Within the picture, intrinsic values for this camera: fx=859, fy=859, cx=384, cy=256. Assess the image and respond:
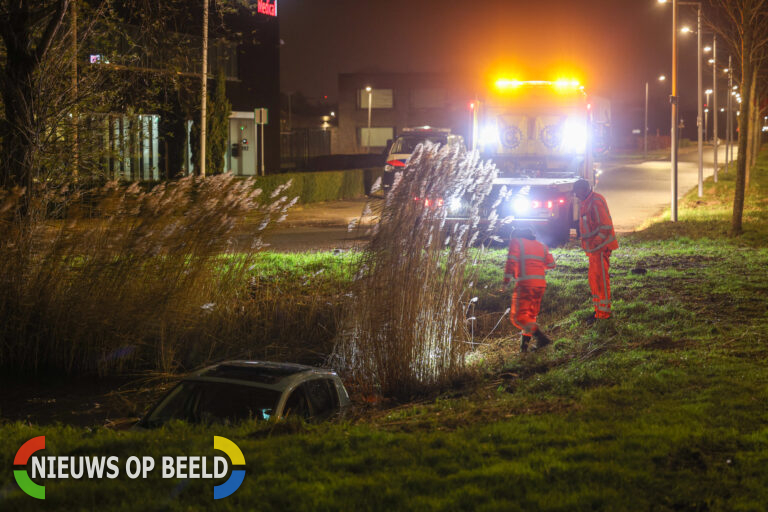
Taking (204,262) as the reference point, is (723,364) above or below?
below

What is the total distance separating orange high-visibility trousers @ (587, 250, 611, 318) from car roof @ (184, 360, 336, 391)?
3.96 m

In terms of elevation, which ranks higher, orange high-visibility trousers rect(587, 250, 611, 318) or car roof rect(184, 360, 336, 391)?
orange high-visibility trousers rect(587, 250, 611, 318)

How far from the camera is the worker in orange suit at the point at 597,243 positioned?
9.84 metres

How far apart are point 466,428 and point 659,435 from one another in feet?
4.02

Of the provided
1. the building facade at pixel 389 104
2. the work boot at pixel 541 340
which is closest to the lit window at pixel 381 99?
the building facade at pixel 389 104

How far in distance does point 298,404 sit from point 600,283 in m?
4.57

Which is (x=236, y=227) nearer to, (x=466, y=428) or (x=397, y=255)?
(x=397, y=255)

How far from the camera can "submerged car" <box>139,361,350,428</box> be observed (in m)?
6.35

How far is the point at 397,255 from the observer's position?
8.27 metres

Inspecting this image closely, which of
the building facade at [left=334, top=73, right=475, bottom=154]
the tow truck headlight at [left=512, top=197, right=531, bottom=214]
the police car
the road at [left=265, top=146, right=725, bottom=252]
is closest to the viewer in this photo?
the tow truck headlight at [left=512, top=197, right=531, bottom=214]

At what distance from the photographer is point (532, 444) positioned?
5.20 m

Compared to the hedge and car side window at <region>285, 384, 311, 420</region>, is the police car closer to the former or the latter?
the hedge

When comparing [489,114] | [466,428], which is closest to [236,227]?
[466,428]

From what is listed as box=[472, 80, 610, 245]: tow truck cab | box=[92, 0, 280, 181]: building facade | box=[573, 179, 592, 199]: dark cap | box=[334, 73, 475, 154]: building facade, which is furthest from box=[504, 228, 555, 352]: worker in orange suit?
box=[334, 73, 475, 154]: building facade
